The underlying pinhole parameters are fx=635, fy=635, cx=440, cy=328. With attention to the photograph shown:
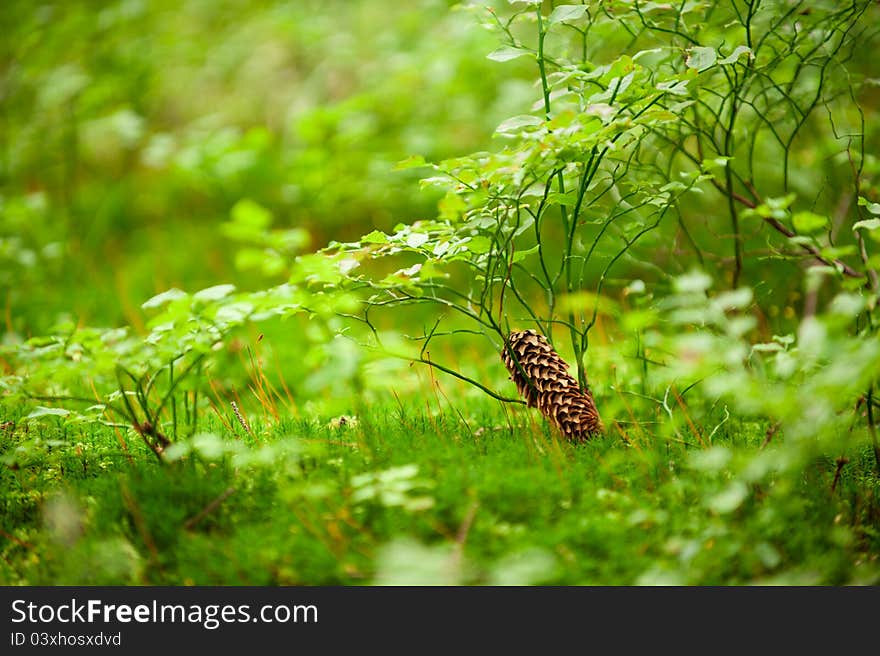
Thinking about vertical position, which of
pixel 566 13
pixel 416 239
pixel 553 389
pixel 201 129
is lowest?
pixel 553 389

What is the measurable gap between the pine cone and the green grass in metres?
0.05

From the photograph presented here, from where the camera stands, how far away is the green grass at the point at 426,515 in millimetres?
1305

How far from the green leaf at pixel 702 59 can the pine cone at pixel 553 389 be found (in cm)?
77

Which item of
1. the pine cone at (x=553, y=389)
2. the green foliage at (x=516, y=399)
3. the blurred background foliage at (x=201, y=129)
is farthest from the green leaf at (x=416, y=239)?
the blurred background foliage at (x=201, y=129)

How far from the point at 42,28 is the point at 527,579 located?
184 inches

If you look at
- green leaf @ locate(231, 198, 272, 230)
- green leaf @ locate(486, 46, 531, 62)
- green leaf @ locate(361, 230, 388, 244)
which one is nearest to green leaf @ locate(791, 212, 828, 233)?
green leaf @ locate(486, 46, 531, 62)

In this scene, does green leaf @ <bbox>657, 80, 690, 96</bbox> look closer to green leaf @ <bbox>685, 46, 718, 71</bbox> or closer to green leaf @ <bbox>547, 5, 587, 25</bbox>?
green leaf @ <bbox>685, 46, 718, 71</bbox>

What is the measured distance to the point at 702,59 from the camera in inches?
58.8

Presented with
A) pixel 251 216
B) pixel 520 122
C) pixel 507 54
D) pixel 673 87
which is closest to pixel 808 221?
pixel 673 87

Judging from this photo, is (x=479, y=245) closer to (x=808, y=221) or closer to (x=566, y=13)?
(x=566, y=13)

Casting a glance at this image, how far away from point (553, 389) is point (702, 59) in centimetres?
88

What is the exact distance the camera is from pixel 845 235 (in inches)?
116

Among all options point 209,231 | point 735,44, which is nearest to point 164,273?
point 209,231
